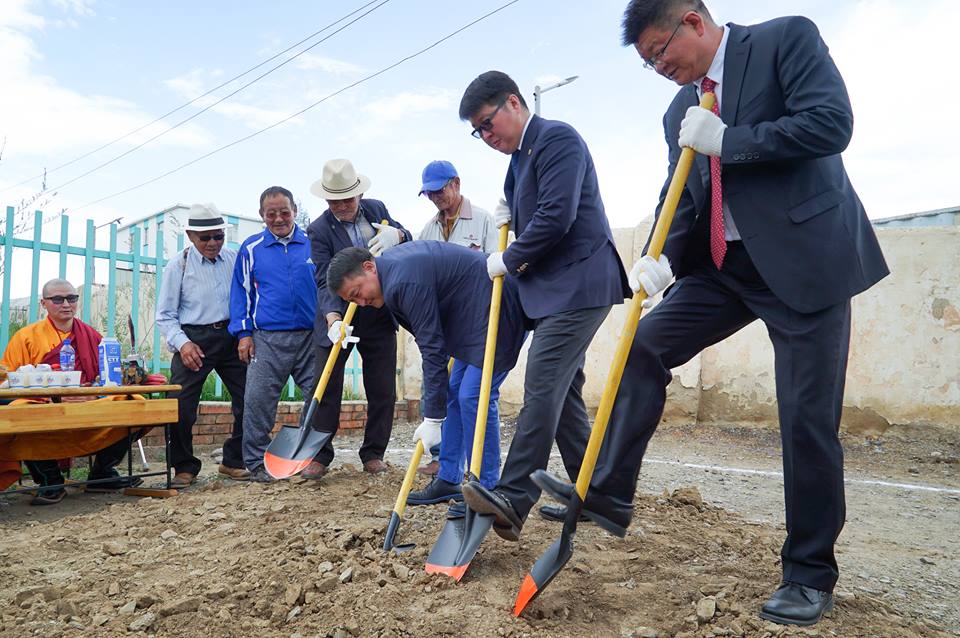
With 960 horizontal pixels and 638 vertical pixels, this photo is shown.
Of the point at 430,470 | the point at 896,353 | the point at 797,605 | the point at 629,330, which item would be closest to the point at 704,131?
the point at 629,330

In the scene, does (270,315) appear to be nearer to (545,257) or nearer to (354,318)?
(354,318)

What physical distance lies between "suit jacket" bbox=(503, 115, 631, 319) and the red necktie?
66 centimetres

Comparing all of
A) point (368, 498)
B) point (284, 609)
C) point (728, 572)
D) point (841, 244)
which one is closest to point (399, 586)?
point (284, 609)

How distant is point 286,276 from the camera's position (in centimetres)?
488

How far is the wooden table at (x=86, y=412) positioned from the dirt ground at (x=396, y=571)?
20.5 inches

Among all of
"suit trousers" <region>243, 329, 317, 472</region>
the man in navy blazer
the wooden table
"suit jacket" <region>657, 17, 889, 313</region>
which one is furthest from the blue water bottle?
"suit jacket" <region>657, 17, 889, 313</region>

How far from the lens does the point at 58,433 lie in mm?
4605

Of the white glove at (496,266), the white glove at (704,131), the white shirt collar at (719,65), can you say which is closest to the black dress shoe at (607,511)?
the white glove at (496,266)

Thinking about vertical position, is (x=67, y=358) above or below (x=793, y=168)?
below

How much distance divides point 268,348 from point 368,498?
145cm

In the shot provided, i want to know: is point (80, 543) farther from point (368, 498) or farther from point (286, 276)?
point (286, 276)

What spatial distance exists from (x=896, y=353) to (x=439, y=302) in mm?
5231

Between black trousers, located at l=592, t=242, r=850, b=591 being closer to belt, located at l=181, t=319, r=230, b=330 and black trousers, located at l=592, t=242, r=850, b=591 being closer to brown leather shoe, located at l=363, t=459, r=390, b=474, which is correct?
brown leather shoe, located at l=363, t=459, r=390, b=474

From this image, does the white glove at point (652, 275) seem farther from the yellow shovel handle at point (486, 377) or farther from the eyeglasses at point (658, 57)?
the yellow shovel handle at point (486, 377)
